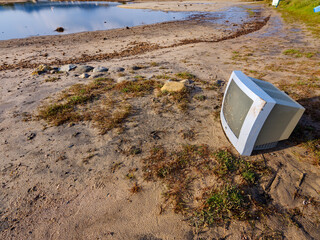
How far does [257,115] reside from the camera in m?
2.82

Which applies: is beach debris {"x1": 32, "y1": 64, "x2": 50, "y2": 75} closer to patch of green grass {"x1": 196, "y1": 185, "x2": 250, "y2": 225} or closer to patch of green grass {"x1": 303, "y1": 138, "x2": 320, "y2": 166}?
patch of green grass {"x1": 196, "y1": 185, "x2": 250, "y2": 225}

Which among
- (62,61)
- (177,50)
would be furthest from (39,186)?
(177,50)

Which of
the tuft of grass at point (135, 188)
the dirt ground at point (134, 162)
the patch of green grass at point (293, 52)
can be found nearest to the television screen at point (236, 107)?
the dirt ground at point (134, 162)

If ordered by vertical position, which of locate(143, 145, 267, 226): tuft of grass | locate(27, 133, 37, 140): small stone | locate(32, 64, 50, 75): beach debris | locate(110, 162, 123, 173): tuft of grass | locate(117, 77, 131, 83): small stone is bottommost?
locate(32, 64, 50, 75): beach debris

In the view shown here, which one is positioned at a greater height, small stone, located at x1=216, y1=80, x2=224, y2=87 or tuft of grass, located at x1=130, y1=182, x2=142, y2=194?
small stone, located at x1=216, y1=80, x2=224, y2=87

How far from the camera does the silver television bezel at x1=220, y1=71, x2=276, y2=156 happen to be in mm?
2736

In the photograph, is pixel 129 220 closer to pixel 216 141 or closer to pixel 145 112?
pixel 216 141

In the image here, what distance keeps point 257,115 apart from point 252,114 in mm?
98

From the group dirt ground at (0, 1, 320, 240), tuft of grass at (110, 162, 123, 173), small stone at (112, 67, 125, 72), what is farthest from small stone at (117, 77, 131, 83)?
tuft of grass at (110, 162, 123, 173)

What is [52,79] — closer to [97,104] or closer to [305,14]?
[97,104]

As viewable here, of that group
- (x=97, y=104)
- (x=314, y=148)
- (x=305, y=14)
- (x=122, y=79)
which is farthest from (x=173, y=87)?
(x=305, y=14)

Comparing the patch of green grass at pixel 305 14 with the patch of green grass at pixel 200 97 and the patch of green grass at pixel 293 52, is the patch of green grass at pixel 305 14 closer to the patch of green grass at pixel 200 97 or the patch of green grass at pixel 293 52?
the patch of green grass at pixel 293 52

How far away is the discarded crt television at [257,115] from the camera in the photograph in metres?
2.83

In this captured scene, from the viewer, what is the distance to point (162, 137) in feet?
13.9
